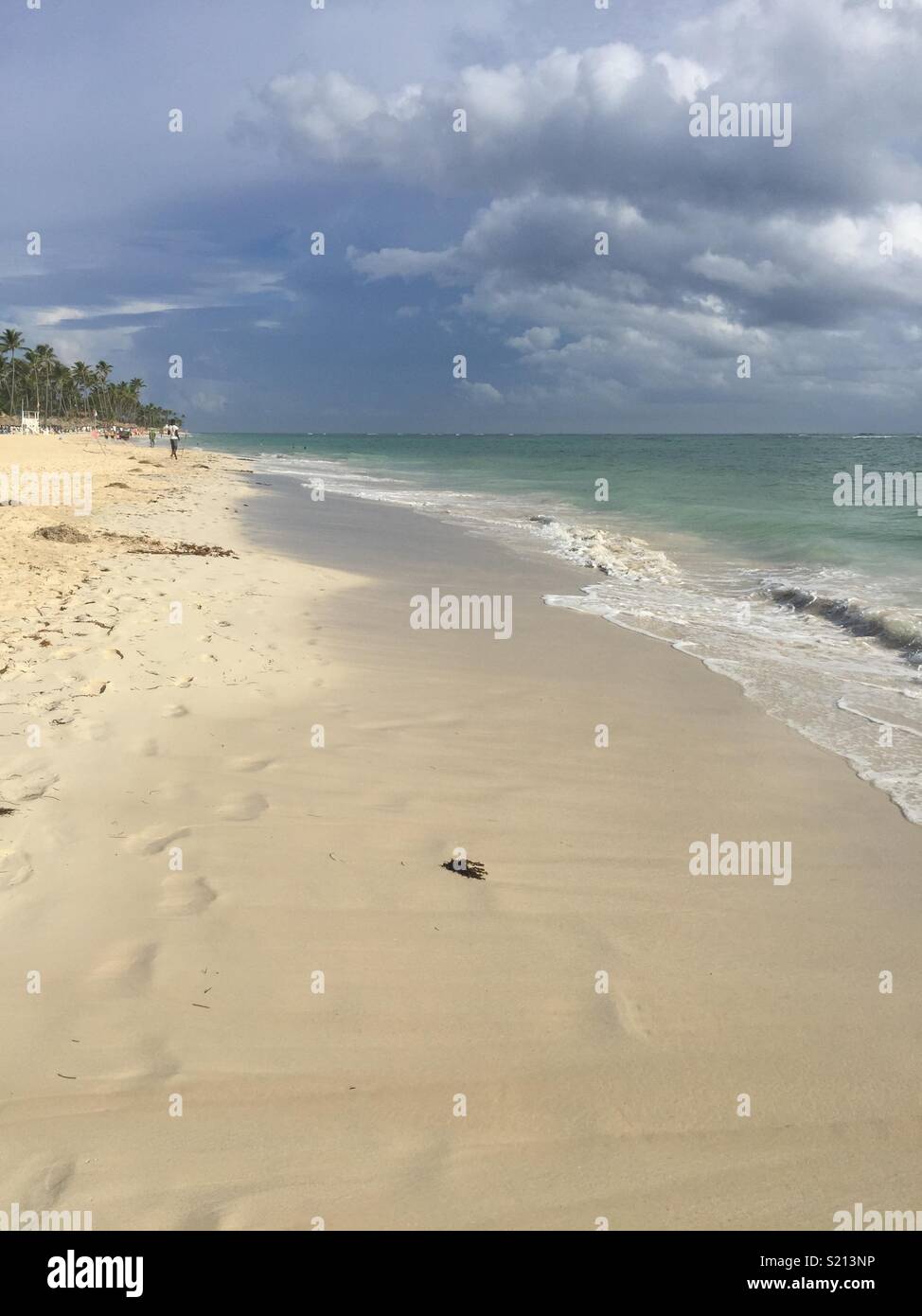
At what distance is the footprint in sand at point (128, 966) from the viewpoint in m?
3.26

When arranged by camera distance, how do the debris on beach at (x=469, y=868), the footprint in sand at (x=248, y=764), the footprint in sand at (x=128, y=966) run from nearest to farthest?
the footprint in sand at (x=128, y=966) < the debris on beach at (x=469, y=868) < the footprint in sand at (x=248, y=764)

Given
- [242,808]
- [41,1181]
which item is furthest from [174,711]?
[41,1181]

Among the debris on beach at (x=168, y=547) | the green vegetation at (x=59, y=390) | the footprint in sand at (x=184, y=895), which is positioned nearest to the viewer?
the footprint in sand at (x=184, y=895)

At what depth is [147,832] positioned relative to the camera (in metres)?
4.41

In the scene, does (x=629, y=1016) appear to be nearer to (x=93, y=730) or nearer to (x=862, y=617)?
(x=93, y=730)

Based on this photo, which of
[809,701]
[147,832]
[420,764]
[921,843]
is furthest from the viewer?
[809,701]

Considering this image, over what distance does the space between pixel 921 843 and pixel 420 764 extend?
3.08 meters

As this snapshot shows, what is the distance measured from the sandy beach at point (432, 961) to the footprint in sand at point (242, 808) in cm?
2

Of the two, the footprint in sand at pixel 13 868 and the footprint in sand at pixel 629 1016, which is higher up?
the footprint in sand at pixel 13 868

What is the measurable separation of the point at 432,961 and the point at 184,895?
1231 mm

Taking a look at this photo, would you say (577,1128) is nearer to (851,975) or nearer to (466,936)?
(466,936)

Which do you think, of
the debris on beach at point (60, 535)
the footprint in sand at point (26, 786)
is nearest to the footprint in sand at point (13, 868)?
the footprint in sand at point (26, 786)

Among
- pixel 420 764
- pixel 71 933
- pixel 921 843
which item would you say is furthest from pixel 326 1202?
pixel 921 843

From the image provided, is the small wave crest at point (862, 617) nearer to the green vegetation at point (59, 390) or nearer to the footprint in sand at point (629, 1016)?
the footprint in sand at point (629, 1016)
